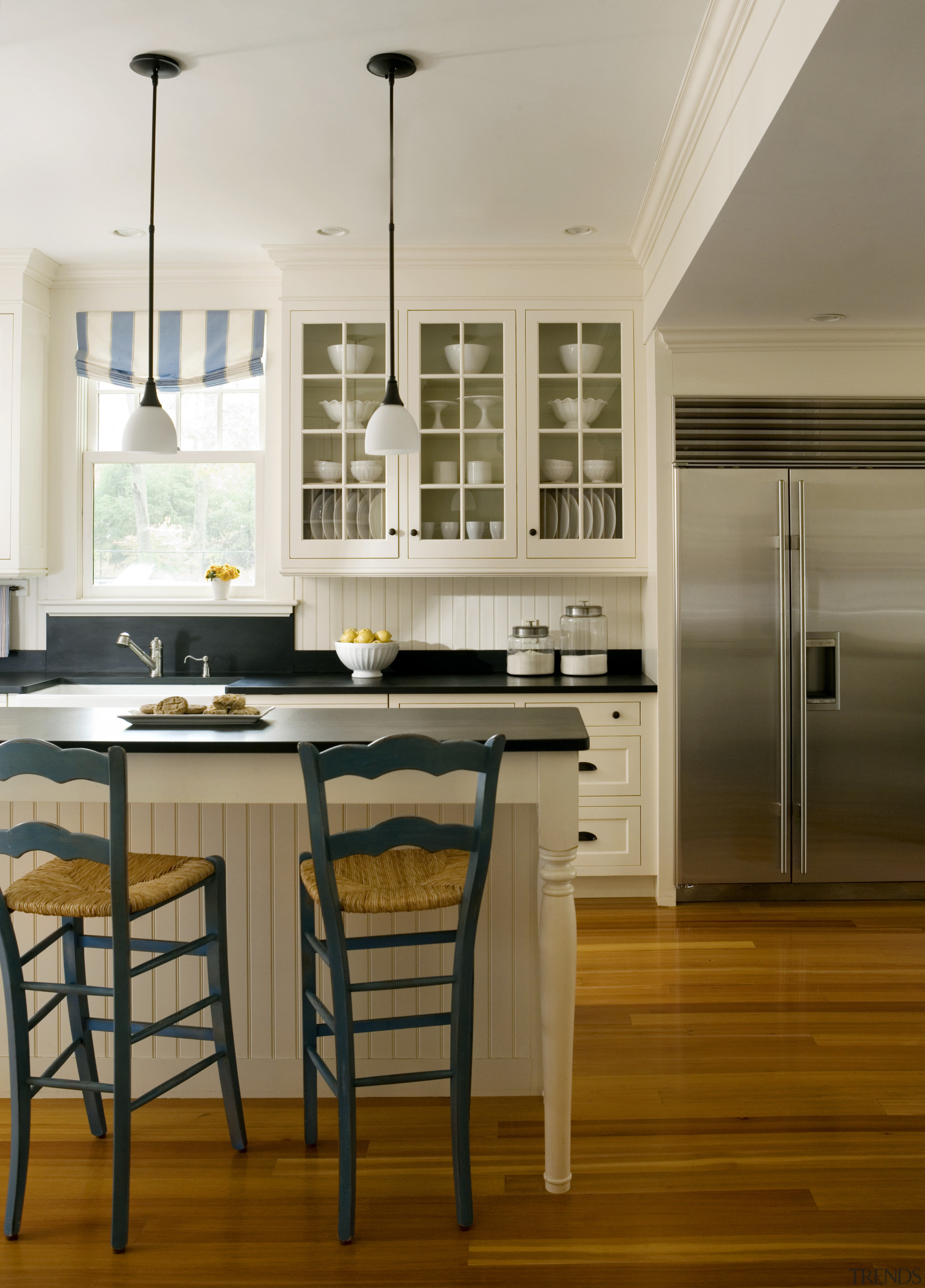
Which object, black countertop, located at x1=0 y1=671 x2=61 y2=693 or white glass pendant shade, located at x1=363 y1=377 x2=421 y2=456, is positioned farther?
black countertop, located at x1=0 y1=671 x2=61 y2=693

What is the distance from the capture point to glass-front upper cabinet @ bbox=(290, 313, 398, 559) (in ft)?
13.5

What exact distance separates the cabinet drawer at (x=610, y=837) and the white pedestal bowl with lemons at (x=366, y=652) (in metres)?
1.09

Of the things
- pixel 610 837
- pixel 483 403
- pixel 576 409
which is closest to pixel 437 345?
pixel 483 403

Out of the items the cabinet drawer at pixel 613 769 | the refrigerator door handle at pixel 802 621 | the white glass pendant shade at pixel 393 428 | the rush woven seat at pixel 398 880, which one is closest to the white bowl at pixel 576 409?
the refrigerator door handle at pixel 802 621

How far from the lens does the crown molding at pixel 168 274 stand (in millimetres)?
4340

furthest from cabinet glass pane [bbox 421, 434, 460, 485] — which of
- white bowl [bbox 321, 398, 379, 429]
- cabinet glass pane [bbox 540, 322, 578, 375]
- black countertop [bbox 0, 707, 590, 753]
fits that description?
black countertop [bbox 0, 707, 590, 753]

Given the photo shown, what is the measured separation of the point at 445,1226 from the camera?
187cm

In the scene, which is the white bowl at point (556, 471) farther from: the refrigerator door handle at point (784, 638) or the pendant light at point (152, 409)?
the pendant light at point (152, 409)

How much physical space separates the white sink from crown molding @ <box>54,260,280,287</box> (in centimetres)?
186

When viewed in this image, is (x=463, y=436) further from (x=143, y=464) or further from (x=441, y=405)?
(x=143, y=464)

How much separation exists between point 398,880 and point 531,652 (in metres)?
2.31

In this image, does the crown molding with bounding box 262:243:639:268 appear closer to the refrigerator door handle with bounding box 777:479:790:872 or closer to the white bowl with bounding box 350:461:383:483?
the white bowl with bounding box 350:461:383:483

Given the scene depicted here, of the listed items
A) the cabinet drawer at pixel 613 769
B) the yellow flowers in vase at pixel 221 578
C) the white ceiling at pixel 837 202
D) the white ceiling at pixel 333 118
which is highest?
the white ceiling at pixel 333 118

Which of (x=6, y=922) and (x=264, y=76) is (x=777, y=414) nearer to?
(x=264, y=76)
